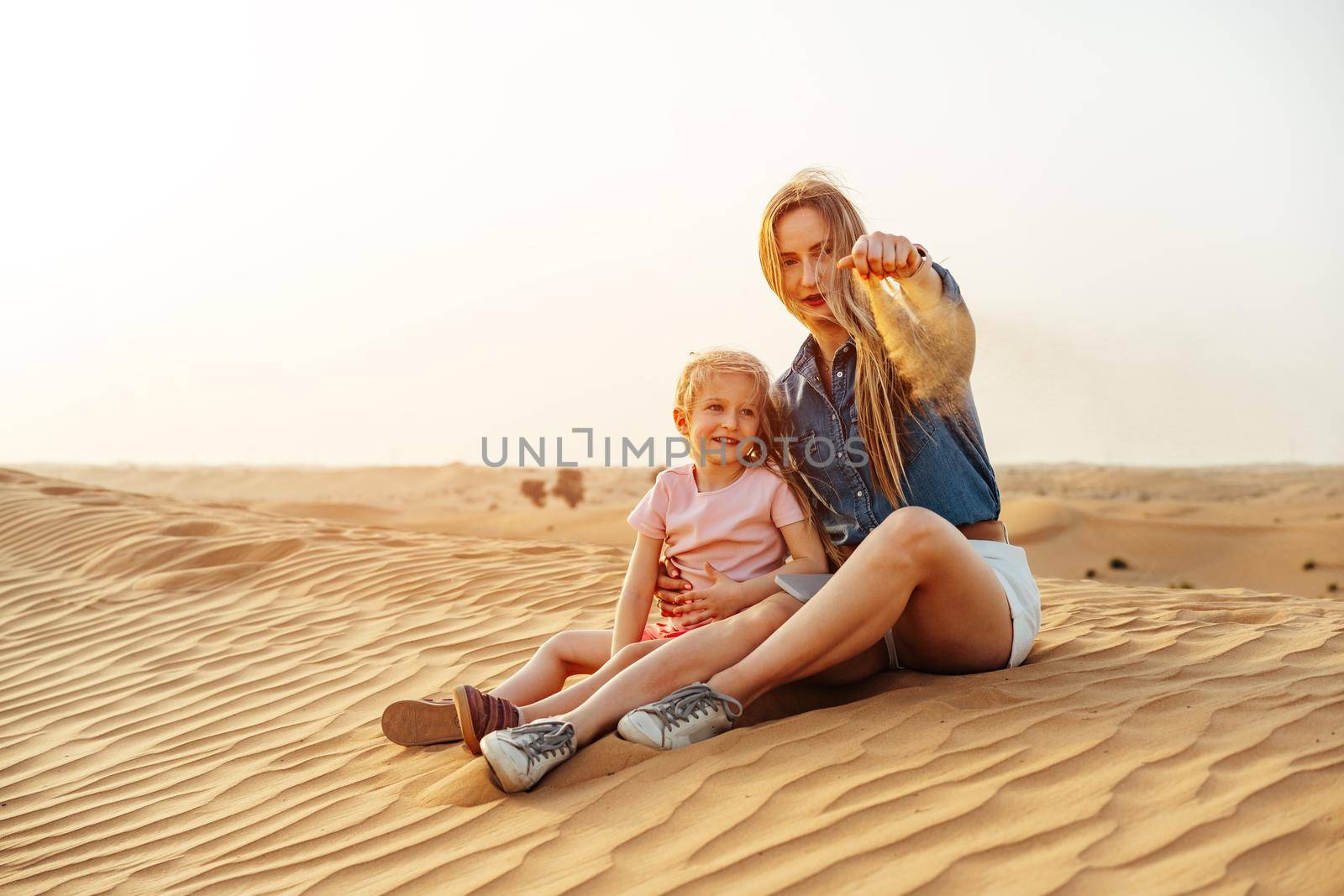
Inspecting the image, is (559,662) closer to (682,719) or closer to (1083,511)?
(682,719)

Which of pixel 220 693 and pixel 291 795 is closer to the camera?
pixel 291 795

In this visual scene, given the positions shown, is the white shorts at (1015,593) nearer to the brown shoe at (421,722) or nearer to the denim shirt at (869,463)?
the denim shirt at (869,463)

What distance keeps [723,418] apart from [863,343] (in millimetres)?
493

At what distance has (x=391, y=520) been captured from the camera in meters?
23.3

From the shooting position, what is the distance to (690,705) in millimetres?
2898

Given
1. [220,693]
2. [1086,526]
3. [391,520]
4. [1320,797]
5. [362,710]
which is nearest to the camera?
[1320,797]

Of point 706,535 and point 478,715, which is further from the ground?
point 706,535

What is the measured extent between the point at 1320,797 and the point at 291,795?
105 inches

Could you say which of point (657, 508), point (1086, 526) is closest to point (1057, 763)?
point (657, 508)

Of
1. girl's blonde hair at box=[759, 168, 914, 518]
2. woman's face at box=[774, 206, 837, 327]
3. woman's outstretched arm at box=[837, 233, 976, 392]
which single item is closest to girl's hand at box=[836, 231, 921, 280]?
woman's outstretched arm at box=[837, 233, 976, 392]

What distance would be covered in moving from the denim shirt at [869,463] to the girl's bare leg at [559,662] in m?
0.86

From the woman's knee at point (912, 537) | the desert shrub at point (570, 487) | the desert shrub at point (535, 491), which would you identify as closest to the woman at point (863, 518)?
the woman's knee at point (912, 537)

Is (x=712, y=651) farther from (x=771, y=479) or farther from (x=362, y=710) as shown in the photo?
(x=362, y=710)

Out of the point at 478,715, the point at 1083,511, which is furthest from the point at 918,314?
the point at 1083,511
